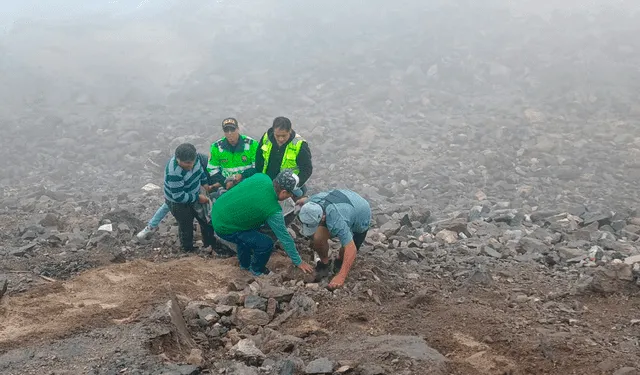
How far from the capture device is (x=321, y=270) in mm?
5316

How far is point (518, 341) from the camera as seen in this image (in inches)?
159

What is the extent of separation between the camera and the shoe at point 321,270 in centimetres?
526

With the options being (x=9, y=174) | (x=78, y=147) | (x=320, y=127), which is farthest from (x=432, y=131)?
(x=9, y=174)

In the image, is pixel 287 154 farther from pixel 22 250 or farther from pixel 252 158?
pixel 22 250

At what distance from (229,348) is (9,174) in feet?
30.4

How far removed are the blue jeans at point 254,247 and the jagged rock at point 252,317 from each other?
91cm

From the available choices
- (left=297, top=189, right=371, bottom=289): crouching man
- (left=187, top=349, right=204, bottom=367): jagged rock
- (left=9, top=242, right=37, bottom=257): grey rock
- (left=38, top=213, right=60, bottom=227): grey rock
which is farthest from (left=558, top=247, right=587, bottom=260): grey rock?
(left=38, top=213, right=60, bottom=227): grey rock

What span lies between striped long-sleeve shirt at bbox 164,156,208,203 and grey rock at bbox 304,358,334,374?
2825 mm

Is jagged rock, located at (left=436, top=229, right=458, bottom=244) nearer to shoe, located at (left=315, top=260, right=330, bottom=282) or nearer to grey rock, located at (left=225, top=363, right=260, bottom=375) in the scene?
shoe, located at (left=315, top=260, right=330, bottom=282)

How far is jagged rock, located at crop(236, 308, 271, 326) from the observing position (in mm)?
4406

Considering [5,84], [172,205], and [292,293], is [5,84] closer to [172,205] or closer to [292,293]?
[172,205]

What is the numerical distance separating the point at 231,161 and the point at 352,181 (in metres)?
4.57

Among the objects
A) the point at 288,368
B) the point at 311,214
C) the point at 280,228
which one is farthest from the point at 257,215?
the point at 288,368

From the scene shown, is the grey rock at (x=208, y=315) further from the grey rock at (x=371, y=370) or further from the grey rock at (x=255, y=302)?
the grey rock at (x=371, y=370)
